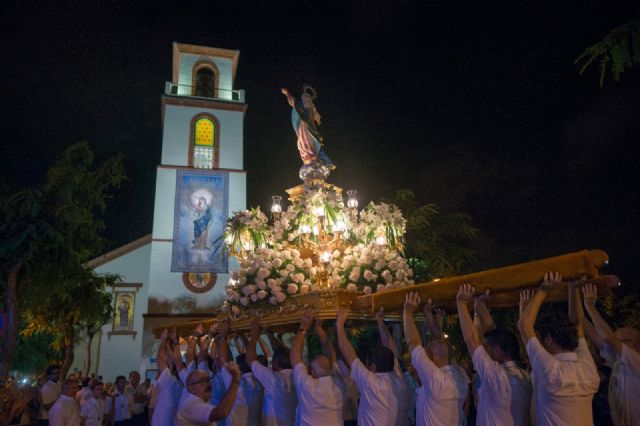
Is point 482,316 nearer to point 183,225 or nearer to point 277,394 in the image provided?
point 277,394

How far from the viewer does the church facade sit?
2538 centimetres

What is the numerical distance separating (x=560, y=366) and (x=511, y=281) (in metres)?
0.64

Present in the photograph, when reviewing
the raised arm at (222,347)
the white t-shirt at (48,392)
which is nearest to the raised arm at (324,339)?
the raised arm at (222,347)

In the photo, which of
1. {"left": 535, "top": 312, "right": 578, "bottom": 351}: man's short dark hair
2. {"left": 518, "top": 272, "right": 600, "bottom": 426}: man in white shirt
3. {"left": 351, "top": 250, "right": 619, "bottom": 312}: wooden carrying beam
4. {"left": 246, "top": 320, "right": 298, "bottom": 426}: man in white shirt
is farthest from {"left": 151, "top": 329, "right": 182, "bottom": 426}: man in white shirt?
{"left": 535, "top": 312, "right": 578, "bottom": 351}: man's short dark hair

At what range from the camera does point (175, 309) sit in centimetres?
2525

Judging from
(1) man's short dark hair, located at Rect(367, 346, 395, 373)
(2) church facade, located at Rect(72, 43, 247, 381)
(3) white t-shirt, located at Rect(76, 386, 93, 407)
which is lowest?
(3) white t-shirt, located at Rect(76, 386, 93, 407)

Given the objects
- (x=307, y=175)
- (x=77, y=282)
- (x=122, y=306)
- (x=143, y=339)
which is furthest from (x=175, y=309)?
Answer: (x=307, y=175)

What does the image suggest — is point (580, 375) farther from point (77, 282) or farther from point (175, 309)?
point (175, 309)

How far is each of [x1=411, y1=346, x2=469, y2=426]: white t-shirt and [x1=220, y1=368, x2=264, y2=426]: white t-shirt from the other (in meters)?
2.57

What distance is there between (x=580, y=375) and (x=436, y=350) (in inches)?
46.1

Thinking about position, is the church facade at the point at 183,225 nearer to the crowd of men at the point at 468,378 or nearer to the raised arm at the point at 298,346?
the crowd of men at the point at 468,378

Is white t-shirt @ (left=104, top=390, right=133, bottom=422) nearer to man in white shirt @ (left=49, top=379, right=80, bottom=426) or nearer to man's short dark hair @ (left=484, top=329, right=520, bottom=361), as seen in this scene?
man in white shirt @ (left=49, top=379, right=80, bottom=426)

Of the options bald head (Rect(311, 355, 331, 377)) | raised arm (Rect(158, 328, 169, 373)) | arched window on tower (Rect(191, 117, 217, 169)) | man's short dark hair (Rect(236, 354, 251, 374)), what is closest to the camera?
bald head (Rect(311, 355, 331, 377))

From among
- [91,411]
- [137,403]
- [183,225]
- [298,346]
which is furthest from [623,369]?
[183,225]
